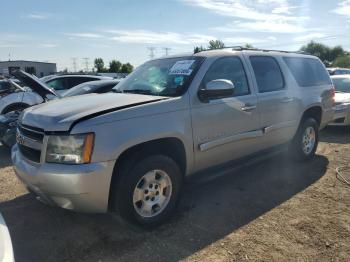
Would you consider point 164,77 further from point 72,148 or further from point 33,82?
point 33,82

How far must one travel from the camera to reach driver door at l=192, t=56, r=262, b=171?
416cm

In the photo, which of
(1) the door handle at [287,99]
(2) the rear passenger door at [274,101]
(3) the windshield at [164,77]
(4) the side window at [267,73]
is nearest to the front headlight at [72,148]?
(3) the windshield at [164,77]

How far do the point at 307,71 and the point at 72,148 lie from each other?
4444mm

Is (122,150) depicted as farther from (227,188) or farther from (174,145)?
(227,188)

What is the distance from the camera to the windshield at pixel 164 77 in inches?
165

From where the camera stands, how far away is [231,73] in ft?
15.4

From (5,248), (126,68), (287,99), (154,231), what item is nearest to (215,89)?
(154,231)

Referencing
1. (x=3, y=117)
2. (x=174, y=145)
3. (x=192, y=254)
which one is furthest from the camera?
(x=3, y=117)

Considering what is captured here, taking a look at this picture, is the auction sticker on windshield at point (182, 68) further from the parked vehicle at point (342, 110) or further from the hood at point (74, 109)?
the parked vehicle at point (342, 110)

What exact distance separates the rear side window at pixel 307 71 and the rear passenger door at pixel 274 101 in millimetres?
351

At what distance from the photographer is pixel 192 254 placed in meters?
3.39

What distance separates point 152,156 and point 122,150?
0.42 m

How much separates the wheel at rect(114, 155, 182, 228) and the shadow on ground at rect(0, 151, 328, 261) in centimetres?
Answer: 18

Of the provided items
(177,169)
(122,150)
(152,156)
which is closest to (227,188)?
(177,169)
